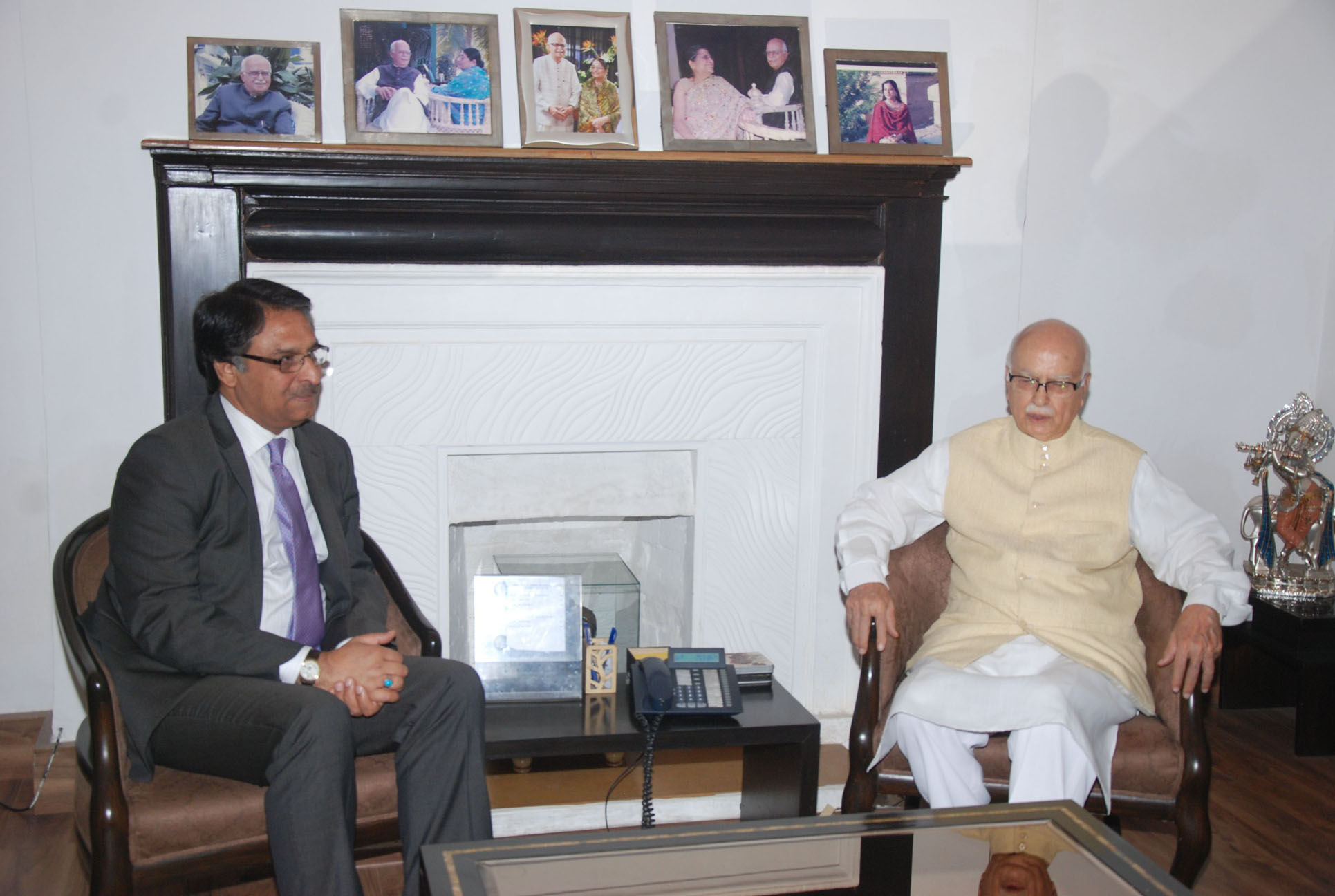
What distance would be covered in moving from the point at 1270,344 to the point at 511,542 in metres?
2.38

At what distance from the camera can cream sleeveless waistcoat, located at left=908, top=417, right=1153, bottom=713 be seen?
2645 millimetres

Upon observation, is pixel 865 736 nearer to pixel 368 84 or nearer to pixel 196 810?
pixel 196 810

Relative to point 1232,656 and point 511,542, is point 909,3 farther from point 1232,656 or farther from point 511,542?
point 1232,656

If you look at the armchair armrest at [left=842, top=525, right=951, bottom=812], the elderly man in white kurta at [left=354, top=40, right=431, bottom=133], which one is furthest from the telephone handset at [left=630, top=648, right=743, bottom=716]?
the elderly man in white kurta at [left=354, top=40, right=431, bottom=133]

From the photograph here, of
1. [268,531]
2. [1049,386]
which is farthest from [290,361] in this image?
[1049,386]

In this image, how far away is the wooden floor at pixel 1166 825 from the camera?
2.70 m

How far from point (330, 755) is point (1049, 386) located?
173 centimetres

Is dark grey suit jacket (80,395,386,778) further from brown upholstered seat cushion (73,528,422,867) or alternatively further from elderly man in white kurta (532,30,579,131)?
elderly man in white kurta (532,30,579,131)

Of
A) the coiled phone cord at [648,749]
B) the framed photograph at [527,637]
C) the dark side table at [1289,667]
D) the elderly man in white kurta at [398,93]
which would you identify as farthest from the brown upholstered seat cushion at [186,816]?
the dark side table at [1289,667]

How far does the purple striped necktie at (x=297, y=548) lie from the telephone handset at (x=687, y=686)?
0.71 metres

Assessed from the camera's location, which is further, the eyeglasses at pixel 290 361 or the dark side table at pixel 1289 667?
the dark side table at pixel 1289 667

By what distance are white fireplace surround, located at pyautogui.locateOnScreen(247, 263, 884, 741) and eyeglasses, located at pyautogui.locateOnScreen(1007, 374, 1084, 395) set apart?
637 mm

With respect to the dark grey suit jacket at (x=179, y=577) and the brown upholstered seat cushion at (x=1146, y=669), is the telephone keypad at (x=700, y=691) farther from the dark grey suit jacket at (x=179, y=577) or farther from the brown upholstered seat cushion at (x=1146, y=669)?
the dark grey suit jacket at (x=179, y=577)

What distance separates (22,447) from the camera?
292 cm
